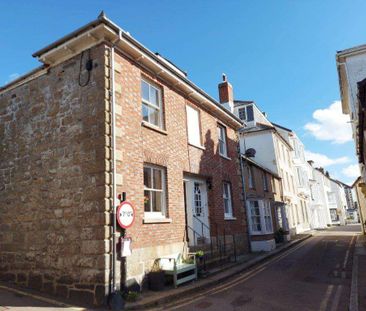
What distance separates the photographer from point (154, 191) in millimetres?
10094

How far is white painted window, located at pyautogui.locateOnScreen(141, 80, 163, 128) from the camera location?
10.6 m

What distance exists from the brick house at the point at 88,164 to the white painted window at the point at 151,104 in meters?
0.04

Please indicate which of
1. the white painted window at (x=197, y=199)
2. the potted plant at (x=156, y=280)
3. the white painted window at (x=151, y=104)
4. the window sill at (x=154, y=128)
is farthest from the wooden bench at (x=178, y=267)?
the white painted window at (x=151, y=104)

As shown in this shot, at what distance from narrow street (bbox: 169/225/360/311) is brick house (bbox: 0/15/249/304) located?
6.61 feet

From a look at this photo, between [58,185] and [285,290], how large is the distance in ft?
22.7

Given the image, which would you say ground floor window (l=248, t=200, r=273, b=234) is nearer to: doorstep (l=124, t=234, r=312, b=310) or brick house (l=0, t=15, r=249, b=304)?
doorstep (l=124, t=234, r=312, b=310)

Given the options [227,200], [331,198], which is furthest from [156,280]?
[331,198]

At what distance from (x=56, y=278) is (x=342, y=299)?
7.14 meters

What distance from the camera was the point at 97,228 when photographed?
25.5ft

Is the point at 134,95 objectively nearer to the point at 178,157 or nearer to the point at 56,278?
the point at 178,157

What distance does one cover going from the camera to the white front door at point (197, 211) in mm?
12000

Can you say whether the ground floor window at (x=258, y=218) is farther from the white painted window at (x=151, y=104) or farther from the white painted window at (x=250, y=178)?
the white painted window at (x=151, y=104)

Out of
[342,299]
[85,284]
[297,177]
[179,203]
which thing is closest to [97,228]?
[85,284]

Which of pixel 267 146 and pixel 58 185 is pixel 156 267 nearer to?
pixel 58 185
